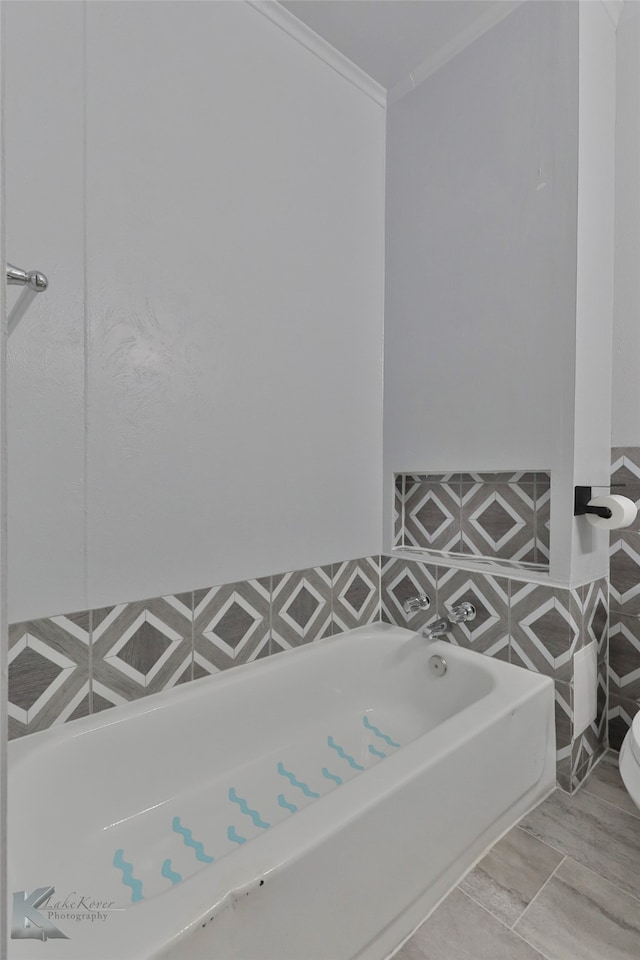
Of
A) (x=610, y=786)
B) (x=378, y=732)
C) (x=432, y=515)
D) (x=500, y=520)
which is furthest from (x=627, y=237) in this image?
(x=378, y=732)

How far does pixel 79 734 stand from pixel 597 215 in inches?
85.7

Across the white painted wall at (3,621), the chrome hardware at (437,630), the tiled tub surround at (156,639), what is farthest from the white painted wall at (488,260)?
the white painted wall at (3,621)

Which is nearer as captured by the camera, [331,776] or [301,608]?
[331,776]

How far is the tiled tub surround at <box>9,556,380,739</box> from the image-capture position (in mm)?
1216

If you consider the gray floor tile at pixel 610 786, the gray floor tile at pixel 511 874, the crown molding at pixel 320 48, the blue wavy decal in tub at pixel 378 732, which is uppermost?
the crown molding at pixel 320 48

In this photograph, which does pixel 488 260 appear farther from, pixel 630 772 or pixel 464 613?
pixel 630 772

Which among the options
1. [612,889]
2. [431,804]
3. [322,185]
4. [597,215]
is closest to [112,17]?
[322,185]

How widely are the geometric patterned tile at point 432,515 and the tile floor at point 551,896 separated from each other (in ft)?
3.01

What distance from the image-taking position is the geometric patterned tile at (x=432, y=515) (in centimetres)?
197

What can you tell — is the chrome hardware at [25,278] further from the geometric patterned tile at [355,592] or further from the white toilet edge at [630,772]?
the white toilet edge at [630,772]

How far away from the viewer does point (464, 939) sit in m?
1.06

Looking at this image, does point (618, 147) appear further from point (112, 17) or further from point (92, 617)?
point (92, 617)

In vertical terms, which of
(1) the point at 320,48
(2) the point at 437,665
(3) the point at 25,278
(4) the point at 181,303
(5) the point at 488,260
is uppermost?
(1) the point at 320,48

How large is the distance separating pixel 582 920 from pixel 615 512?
1008 millimetres
